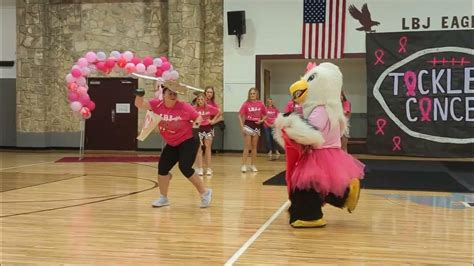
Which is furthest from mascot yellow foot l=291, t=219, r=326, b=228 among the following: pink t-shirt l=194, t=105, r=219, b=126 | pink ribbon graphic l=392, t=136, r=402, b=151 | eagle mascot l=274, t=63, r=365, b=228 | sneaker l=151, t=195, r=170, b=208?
pink ribbon graphic l=392, t=136, r=402, b=151

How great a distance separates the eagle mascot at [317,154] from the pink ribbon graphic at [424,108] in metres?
9.41

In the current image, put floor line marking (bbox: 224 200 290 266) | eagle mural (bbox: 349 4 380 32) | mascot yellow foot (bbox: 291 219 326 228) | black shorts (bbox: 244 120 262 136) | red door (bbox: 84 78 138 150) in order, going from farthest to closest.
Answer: red door (bbox: 84 78 138 150), eagle mural (bbox: 349 4 380 32), black shorts (bbox: 244 120 262 136), mascot yellow foot (bbox: 291 219 326 228), floor line marking (bbox: 224 200 290 266)

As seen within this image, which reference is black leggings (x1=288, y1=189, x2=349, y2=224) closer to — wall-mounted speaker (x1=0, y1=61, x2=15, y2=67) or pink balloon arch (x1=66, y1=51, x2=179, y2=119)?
pink balloon arch (x1=66, y1=51, x2=179, y2=119)

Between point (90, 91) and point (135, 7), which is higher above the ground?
point (135, 7)

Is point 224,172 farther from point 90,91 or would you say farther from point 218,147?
point 90,91

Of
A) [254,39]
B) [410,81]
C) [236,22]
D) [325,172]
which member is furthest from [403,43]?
[325,172]

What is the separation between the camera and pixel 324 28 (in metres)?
14.7

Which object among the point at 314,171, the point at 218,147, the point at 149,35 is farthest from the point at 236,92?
the point at 314,171

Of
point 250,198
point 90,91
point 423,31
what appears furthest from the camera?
point 90,91

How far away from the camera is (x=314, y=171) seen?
5.18 metres

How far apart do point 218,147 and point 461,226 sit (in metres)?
10.4

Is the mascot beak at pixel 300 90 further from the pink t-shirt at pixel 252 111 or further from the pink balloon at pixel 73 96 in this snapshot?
the pink balloon at pixel 73 96

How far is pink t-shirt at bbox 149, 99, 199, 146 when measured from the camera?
6203 millimetres

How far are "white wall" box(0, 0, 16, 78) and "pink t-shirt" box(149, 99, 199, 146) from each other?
1216cm
